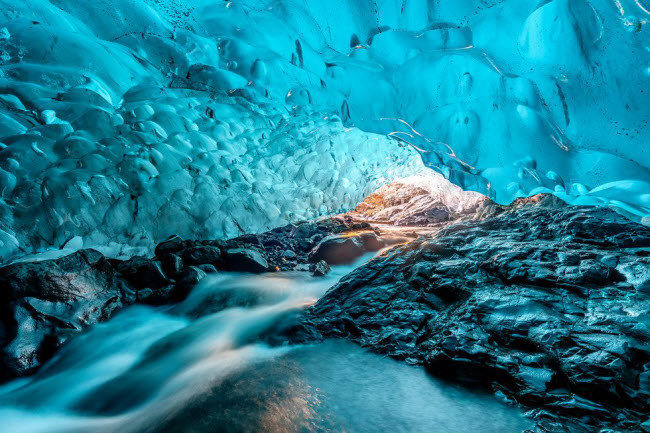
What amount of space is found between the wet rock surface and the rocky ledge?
173 centimetres

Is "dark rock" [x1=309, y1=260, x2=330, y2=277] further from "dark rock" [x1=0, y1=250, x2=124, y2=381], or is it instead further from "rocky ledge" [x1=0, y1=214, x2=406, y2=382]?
"dark rock" [x1=0, y1=250, x2=124, y2=381]

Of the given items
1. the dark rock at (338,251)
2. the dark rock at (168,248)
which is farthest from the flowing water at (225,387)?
the dark rock at (338,251)

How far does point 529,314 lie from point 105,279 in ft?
14.7

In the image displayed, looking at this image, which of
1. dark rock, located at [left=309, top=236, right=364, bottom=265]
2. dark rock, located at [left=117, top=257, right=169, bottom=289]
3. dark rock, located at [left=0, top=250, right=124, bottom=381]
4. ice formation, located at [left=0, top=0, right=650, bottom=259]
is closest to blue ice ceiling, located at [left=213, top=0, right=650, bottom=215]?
ice formation, located at [left=0, top=0, right=650, bottom=259]

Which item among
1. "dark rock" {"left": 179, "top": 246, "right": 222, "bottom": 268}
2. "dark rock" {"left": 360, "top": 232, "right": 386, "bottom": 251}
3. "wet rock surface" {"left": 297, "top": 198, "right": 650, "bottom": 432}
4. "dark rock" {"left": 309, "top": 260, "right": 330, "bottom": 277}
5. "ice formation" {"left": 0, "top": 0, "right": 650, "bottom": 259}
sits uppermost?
"ice formation" {"left": 0, "top": 0, "right": 650, "bottom": 259}

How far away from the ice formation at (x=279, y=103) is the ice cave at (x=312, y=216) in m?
0.02

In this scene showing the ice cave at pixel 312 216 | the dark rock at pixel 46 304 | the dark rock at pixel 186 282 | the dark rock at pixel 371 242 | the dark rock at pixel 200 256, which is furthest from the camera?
the dark rock at pixel 371 242

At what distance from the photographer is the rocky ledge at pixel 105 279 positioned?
299cm

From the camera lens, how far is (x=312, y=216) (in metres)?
5.09

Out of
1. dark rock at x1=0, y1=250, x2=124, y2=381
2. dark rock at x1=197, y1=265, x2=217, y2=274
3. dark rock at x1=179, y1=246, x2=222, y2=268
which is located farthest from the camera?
dark rock at x1=179, y1=246, x2=222, y2=268

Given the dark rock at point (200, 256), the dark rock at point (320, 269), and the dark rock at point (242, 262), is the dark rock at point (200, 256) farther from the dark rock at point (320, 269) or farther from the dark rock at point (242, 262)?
the dark rock at point (320, 269)

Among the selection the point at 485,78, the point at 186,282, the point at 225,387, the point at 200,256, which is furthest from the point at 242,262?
the point at 485,78

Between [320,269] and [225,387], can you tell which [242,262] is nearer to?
[320,269]

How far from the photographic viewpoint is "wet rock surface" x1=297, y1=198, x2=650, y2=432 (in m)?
1.86
